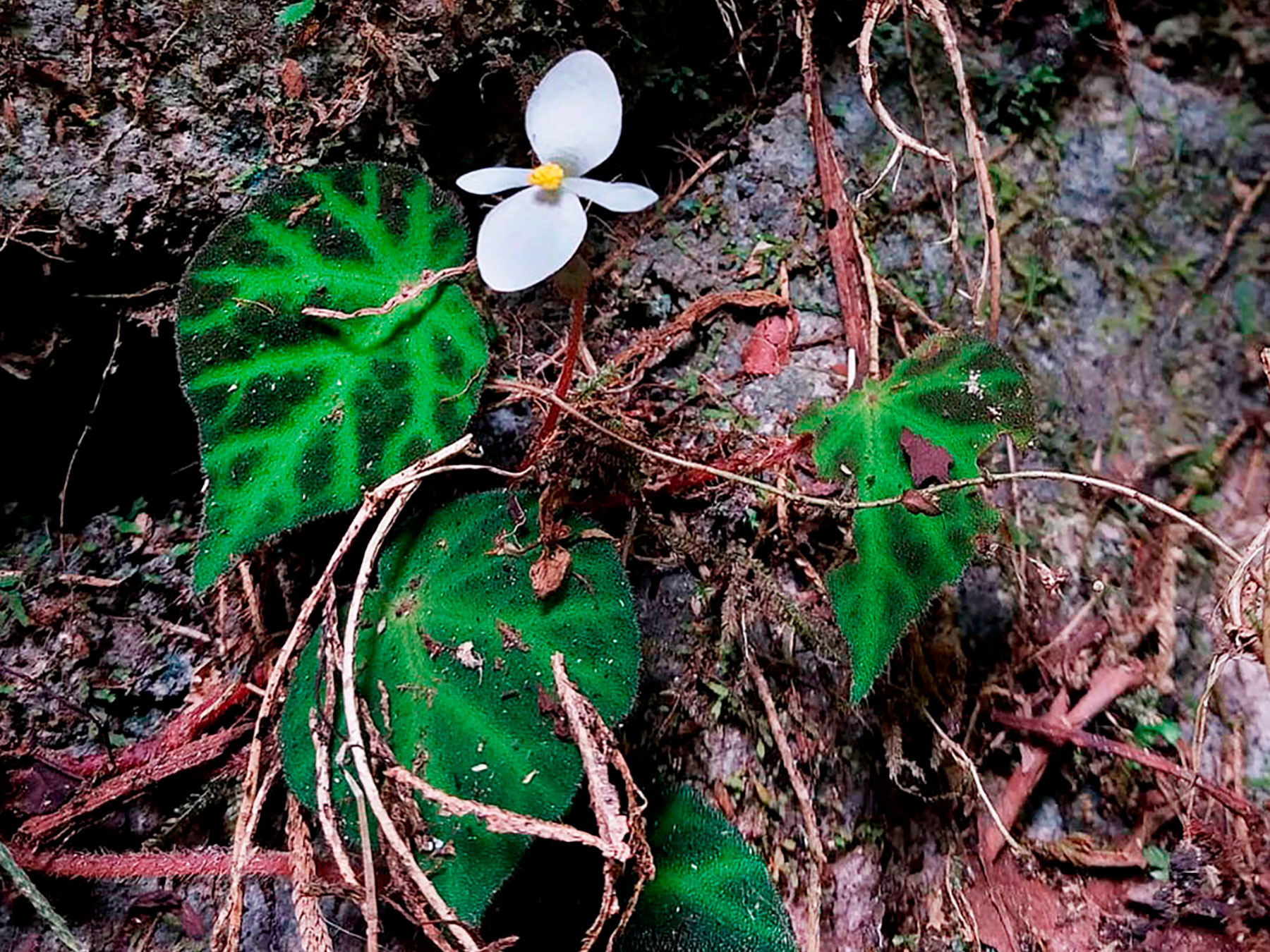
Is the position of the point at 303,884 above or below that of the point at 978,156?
below

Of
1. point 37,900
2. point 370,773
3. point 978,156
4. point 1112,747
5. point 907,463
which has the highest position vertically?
point 978,156

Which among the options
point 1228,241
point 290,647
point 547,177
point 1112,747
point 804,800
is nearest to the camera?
point 547,177

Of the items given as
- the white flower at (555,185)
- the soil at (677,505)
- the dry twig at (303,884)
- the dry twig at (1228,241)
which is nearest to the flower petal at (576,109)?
the white flower at (555,185)

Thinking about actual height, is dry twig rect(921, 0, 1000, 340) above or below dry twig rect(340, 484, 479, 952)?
above

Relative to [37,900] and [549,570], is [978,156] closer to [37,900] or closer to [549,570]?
[549,570]

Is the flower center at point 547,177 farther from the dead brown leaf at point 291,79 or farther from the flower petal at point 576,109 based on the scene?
the dead brown leaf at point 291,79

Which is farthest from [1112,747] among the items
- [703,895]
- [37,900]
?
[37,900]

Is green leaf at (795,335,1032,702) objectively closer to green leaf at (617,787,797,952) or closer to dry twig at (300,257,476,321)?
green leaf at (617,787,797,952)

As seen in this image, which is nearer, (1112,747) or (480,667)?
(480,667)

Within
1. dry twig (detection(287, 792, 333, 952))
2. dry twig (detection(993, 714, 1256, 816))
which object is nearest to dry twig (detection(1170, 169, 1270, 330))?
dry twig (detection(993, 714, 1256, 816))
